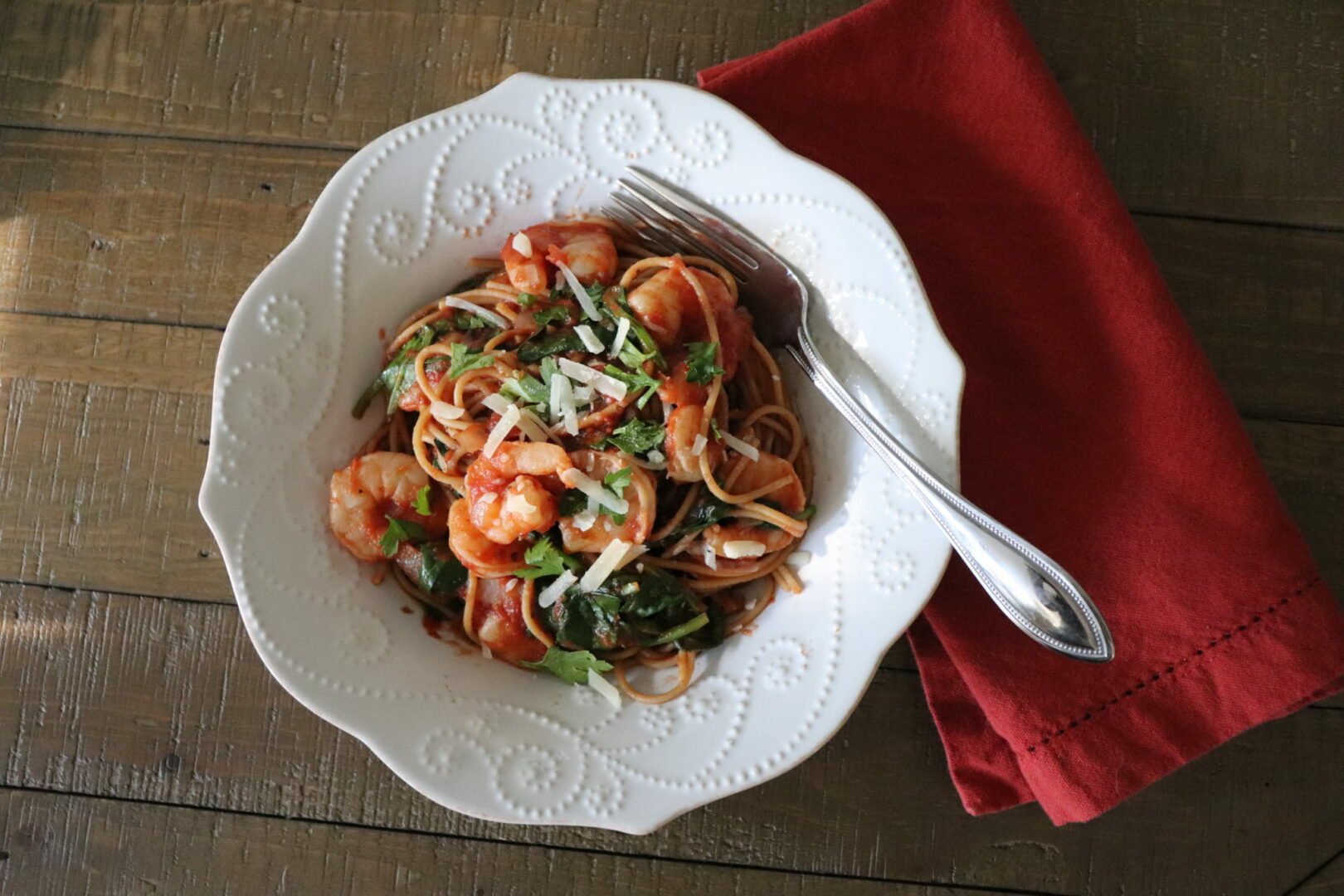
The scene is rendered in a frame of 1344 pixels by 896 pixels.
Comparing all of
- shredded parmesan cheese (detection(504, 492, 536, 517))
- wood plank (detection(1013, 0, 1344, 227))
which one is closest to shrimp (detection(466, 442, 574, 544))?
shredded parmesan cheese (detection(504, 492, 536, 517))

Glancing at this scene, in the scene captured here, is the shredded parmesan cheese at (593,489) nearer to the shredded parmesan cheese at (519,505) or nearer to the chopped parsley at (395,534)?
the shredded parmesan cheese at (519,505)

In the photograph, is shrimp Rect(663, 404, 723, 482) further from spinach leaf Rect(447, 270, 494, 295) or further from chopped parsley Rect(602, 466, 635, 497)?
spinach leaf Rect(447, 270, 494, 295)

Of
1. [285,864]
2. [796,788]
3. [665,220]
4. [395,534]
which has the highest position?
[665,220]

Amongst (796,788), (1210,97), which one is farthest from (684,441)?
(1210,97)

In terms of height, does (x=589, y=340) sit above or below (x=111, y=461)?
above

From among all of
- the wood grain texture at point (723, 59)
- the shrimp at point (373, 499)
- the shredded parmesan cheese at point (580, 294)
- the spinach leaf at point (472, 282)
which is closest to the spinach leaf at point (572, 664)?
the shrimp at point (373, 499)

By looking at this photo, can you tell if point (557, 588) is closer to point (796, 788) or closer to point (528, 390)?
point (528, 390)
